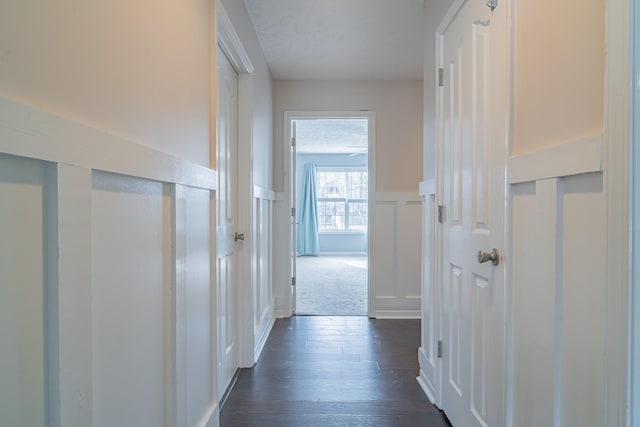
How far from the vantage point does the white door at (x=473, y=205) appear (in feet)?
4.21

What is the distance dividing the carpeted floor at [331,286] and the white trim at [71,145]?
115 inches

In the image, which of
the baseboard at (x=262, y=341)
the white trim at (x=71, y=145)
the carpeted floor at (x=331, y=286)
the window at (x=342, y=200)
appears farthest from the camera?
the window at (x=342, y=200)

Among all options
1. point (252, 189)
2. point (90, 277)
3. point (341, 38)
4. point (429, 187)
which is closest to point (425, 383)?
point (429, 187)

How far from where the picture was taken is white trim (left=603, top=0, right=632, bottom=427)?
66 centimetres

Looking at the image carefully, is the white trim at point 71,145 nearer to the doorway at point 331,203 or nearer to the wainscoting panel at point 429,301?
the wainscoting panel at point 429,301

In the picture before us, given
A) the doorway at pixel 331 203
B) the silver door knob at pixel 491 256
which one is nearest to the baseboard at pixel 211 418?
the silver door knob at pixel 491 256

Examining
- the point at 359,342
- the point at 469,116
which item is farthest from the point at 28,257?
the point at 359,342

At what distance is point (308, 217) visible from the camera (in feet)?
27.3

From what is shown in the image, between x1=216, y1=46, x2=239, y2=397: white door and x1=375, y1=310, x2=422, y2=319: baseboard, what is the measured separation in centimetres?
159

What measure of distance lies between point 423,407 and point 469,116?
58.5 inches

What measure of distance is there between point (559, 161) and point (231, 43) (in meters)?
1.72

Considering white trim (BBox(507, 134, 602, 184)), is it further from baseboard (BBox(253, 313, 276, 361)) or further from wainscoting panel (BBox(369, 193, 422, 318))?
wainscoting panel (BBox(369, 193, 422, 318))

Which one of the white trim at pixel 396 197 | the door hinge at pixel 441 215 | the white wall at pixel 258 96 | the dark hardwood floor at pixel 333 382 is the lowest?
the dark hardwood floor at pixel 333 382

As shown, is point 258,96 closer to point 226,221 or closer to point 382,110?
point 226,221
